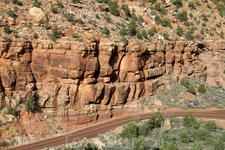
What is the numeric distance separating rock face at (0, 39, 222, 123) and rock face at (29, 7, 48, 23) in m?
5.14

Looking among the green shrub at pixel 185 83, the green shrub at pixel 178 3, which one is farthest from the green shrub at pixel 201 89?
the green shrub at pixel 178 3

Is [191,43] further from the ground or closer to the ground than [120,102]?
further from the ground

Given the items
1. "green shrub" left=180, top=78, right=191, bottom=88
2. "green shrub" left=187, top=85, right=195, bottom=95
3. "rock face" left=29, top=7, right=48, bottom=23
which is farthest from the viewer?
"green shrub" left=180, top=78, right=191, bottom=88

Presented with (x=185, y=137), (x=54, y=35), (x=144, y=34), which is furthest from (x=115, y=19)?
(x=185, y=137)

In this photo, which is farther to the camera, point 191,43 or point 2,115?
point 191,43

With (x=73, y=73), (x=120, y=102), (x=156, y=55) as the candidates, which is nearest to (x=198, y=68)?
(x=156, y=55)

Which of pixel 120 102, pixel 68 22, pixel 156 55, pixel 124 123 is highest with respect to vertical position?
pixel 68 22

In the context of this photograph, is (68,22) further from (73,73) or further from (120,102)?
(120,102)

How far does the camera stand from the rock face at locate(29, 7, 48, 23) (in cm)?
3899

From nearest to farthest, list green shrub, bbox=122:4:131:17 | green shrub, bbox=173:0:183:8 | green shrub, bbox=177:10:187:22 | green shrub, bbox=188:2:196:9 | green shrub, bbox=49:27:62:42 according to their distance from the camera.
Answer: green shrub, bbox=49:27:62:42
green shrub, bbox=122:4:131:17
green shrub, bbox=177:10:187:22
green shrub, bbox=173:0:183:8
green shrub, bbox=188:2:196:9

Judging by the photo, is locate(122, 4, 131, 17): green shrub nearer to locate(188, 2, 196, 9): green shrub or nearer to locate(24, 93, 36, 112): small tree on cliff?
locate(188, 2, 196, 9): green shrub

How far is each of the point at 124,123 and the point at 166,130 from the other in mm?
7946

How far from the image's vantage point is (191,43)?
1921 inches

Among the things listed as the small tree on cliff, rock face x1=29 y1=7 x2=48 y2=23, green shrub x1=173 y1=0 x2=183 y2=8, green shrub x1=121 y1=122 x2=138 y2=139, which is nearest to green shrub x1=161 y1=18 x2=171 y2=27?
green shrub x1=173 y1=0 x2=183 y2=8
